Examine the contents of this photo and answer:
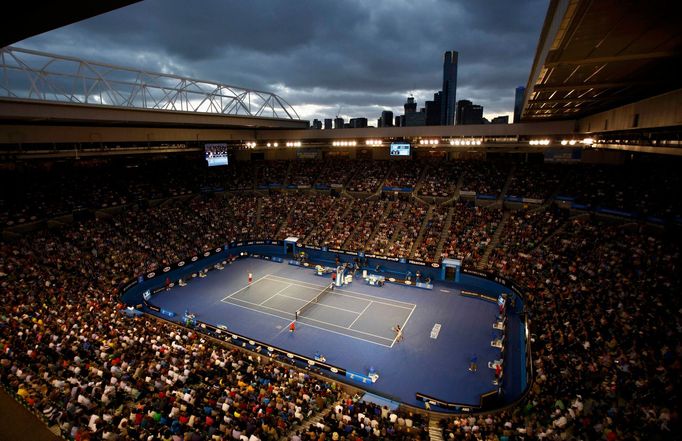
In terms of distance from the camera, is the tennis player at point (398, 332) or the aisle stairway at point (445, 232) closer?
the tennis player at point (398, 332)

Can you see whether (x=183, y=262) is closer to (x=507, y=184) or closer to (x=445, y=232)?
(x=445, y=232)

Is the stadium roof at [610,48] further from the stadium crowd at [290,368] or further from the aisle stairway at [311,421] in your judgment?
the aisle stairway at [311,421]

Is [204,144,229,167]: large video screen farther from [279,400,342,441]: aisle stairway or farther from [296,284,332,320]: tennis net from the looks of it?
[279,400,342,441]: aisle stairway

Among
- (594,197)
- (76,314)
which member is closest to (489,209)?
(594,197)

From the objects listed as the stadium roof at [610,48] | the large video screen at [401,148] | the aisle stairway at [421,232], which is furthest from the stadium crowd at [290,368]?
the large video screen at [401,148]

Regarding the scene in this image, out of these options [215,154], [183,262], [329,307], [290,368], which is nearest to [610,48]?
[290,368]

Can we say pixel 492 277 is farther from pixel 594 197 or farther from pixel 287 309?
pixel 287 309

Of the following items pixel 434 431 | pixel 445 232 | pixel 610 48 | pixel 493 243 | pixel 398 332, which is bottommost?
pixel 398 332
